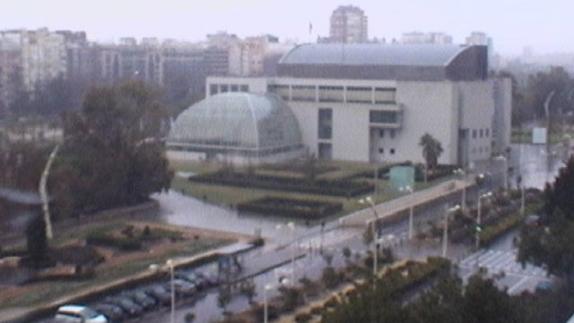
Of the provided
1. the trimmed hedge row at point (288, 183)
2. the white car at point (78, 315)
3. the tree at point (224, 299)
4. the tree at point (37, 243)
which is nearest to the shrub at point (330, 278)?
the tree at point (224, 299)

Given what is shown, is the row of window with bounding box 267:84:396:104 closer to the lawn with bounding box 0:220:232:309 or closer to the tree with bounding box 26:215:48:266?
the lawn with bounding box 0:220:232:309

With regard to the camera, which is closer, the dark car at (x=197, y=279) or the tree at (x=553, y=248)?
A: the tree at (x=553, y=248)

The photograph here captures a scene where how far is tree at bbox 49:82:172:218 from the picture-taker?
36.7 ft

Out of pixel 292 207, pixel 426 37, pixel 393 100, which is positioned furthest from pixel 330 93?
pixel 426 37

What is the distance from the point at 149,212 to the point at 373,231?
331 centimetres

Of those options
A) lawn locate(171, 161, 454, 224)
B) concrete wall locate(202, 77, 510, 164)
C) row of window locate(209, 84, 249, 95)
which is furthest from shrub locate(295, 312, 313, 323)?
row of window locate(209, 84, 249, 95)

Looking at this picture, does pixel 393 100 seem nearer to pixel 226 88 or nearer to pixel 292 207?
pixel 226 88

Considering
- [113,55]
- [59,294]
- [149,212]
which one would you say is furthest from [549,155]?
[113,55]

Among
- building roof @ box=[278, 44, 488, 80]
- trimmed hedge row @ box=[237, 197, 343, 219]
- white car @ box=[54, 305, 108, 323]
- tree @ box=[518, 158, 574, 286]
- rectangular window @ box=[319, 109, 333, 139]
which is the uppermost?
building roof @ box=[278, 44, 488, 80]

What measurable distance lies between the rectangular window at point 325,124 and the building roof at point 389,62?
1.08m

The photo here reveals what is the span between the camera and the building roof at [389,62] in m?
16.5

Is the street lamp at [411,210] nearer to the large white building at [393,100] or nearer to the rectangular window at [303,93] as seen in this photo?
the large white building at [393,100]

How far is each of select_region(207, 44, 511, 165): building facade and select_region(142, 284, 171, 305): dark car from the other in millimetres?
8894

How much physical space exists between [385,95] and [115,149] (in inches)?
229
